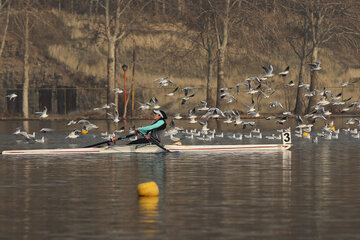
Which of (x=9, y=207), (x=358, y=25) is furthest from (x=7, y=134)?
(x=358, y=25)

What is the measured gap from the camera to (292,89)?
91.9 metres

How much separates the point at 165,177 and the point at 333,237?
36.0ft

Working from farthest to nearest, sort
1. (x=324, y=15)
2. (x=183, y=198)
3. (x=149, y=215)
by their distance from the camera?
(x=324, y=15) → (x=183, y=198) → (x=149, y=215)

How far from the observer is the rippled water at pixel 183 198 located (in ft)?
53.3

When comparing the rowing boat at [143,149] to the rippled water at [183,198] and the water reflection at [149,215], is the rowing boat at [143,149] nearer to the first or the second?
the rippled water at [183,198]

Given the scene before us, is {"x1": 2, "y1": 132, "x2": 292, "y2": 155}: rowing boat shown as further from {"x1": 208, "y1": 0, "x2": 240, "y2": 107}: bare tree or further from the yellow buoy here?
{"x1": 208, "y1": 0, "x2": 240, "y2": 107}: bare tree

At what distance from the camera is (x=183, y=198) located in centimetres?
2070

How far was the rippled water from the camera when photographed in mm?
16234

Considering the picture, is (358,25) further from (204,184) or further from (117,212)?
(117,212)

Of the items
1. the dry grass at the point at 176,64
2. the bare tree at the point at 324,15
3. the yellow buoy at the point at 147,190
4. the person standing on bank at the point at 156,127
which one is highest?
the bare tree at the point at 324,15

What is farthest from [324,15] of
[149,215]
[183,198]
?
[149,215]

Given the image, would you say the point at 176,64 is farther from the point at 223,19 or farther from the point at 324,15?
the point at 324,15

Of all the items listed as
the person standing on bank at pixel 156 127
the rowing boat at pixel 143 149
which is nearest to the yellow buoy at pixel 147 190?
the person standing on bank at pixel 156 127

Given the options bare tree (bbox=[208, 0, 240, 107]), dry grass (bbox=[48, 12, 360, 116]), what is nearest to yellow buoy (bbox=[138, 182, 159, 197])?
bare tree (bbox=[208, 0, 240, 107])
